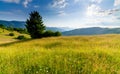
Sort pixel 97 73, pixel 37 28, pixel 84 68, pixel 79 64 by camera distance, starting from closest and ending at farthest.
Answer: pixel 97 73
pixel 84 68
pixel 79 64
pixel 37 28

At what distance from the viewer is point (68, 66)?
7.66 m

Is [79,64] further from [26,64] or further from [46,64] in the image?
[26,64]

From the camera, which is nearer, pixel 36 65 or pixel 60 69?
pixel 60 69

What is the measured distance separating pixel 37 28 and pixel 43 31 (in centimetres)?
214

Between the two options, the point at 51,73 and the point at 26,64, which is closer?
the point at 51,73

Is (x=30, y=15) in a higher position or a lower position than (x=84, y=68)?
higher

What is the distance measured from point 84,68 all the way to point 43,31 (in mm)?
53143

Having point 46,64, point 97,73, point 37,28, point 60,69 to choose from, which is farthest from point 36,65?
point 37,28

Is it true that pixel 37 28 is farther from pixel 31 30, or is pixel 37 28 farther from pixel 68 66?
pixel 68 66

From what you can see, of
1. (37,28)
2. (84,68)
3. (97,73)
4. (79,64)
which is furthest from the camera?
(37,28)

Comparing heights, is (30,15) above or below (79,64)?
above

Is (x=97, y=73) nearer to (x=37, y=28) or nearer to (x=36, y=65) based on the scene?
(x=36, y=65)

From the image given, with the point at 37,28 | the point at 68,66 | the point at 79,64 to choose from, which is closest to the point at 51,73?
the point at 68,66

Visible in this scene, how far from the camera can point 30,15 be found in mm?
59938
